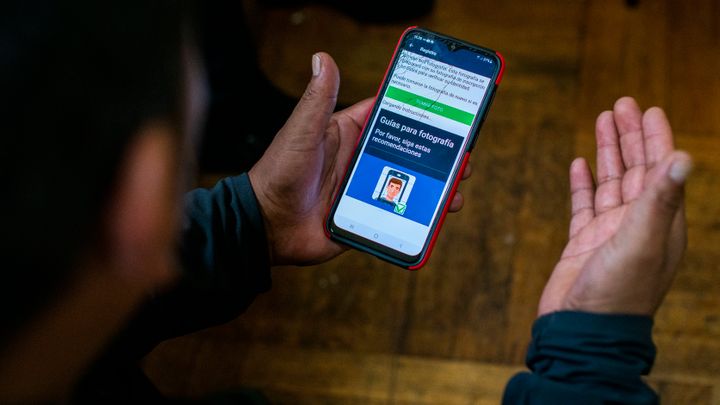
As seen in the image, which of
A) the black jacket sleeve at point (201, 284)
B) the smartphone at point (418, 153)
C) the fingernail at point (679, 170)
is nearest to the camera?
the fingernail at point (679, 170)

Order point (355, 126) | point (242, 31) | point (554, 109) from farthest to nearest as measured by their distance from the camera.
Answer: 1. point (554, 109)
2. point (242, 31)
3. point (355, 126)

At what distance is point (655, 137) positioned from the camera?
27.7 inches

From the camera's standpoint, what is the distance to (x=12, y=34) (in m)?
0.29

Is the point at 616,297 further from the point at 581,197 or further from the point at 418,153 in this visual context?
the point at 418,153

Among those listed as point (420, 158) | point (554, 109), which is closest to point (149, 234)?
point (420, 158)

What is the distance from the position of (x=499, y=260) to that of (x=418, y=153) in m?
0.38

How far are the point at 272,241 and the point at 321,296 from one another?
310 millimetres

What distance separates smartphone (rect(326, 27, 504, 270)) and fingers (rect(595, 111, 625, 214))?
14cm

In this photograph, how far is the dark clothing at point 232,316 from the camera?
1.97 feet

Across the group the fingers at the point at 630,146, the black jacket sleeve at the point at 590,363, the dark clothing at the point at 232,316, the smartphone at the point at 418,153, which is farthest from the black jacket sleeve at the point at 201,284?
the fingers at the point at 630,146

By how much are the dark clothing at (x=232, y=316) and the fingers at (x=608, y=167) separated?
0.15m

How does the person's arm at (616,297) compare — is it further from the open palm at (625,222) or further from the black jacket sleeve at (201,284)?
the black jacket sleeve at (201,284)

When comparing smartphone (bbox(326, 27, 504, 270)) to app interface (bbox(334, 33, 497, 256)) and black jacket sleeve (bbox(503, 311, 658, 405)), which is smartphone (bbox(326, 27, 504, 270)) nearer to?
app interface (bbox(334, 33, 497, 256))

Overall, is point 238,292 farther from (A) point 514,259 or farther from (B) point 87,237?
(A) point 514,259
